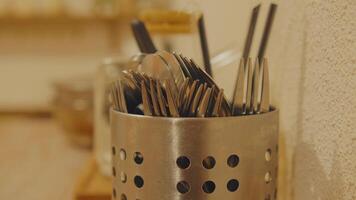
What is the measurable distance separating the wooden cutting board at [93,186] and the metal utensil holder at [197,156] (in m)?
0.32

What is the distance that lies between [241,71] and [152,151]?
9 centimetres

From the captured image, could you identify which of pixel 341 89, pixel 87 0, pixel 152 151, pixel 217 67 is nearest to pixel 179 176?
pixel 152 151

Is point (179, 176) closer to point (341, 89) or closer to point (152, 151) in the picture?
point (152, 151)

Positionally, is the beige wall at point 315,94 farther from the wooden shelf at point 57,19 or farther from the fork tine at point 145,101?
the wooden shelf at point 57,19

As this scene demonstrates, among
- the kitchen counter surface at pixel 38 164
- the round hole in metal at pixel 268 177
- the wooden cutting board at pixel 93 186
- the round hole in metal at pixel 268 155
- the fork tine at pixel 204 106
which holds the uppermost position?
the fork tine at pixel 204 106

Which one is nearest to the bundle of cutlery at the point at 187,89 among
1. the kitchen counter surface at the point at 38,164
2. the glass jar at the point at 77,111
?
the kitchen counter surface at the point at 38,164

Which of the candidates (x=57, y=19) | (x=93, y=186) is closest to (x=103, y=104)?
(x=93, y=186)

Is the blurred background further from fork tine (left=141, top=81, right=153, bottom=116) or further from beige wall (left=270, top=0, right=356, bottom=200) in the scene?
fork tine (left=141, top=81, right=153, bottom=116)

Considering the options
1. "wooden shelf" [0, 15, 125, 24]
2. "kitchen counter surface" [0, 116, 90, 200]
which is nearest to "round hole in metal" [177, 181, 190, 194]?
"kitchen counter surface" [0, 116, 90, 200]

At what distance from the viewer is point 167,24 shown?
1.99ft

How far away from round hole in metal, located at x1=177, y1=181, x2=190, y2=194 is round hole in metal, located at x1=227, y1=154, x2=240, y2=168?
0.11 feet

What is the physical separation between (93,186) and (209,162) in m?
0.40

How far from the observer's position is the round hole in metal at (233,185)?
14.0 inches

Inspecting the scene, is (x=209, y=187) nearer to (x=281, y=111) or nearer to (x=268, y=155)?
(x=268, y=155)
